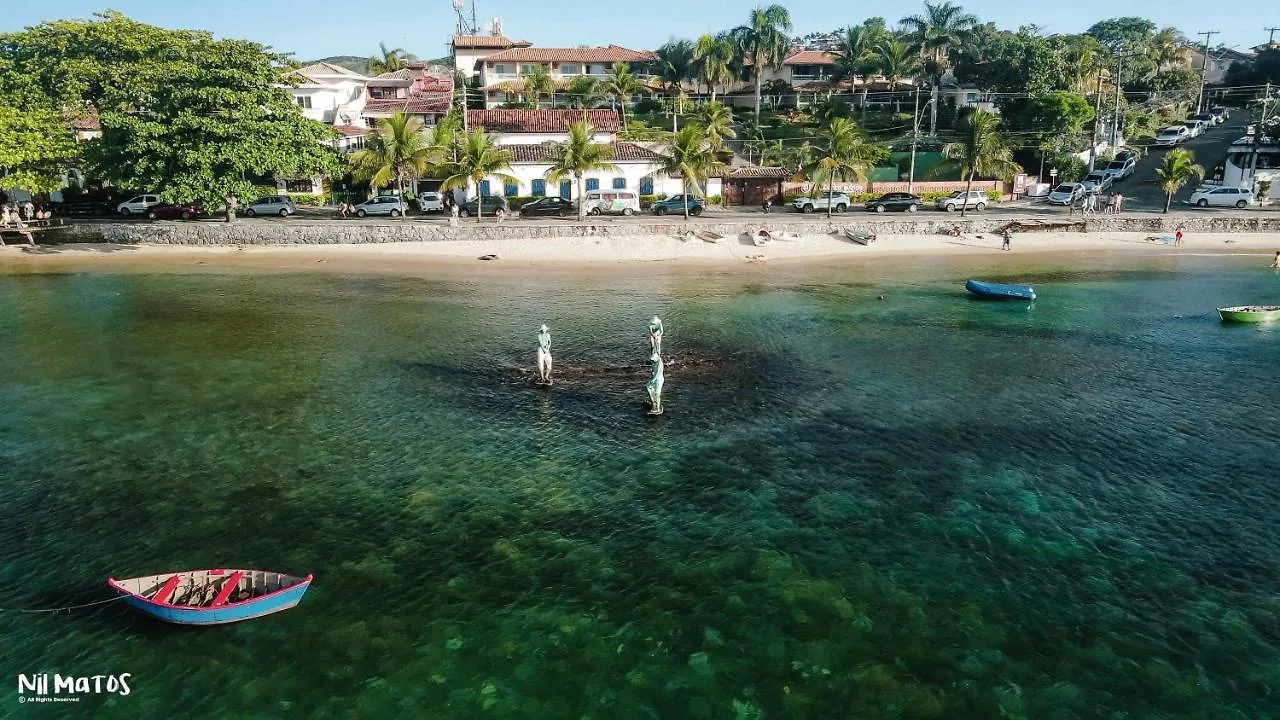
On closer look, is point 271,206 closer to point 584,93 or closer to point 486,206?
point 486,206

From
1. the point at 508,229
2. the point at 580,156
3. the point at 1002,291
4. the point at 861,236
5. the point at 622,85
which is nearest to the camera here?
the point at 1002,291

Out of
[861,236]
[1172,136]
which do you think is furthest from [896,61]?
[861,236]

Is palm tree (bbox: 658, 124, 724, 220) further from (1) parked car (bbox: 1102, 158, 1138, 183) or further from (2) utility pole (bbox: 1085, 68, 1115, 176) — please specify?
(1) parked car (bbox: 1102, 158, 1138, 183)

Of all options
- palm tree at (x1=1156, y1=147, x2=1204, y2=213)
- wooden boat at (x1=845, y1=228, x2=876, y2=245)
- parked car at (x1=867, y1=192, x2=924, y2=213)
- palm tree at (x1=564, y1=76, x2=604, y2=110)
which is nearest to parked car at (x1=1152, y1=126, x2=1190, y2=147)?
palm tree at (x1=1156, y1=147, x2=1204, y2=213)

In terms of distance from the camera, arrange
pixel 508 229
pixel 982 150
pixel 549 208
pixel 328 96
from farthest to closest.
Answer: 1. pixel 328 96
2. pixel 549 208
3. pixel 982 150
4. pixel 508 229

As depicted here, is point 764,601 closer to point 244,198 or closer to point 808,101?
point 244,198

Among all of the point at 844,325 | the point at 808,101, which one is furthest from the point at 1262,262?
the point at 808,101
